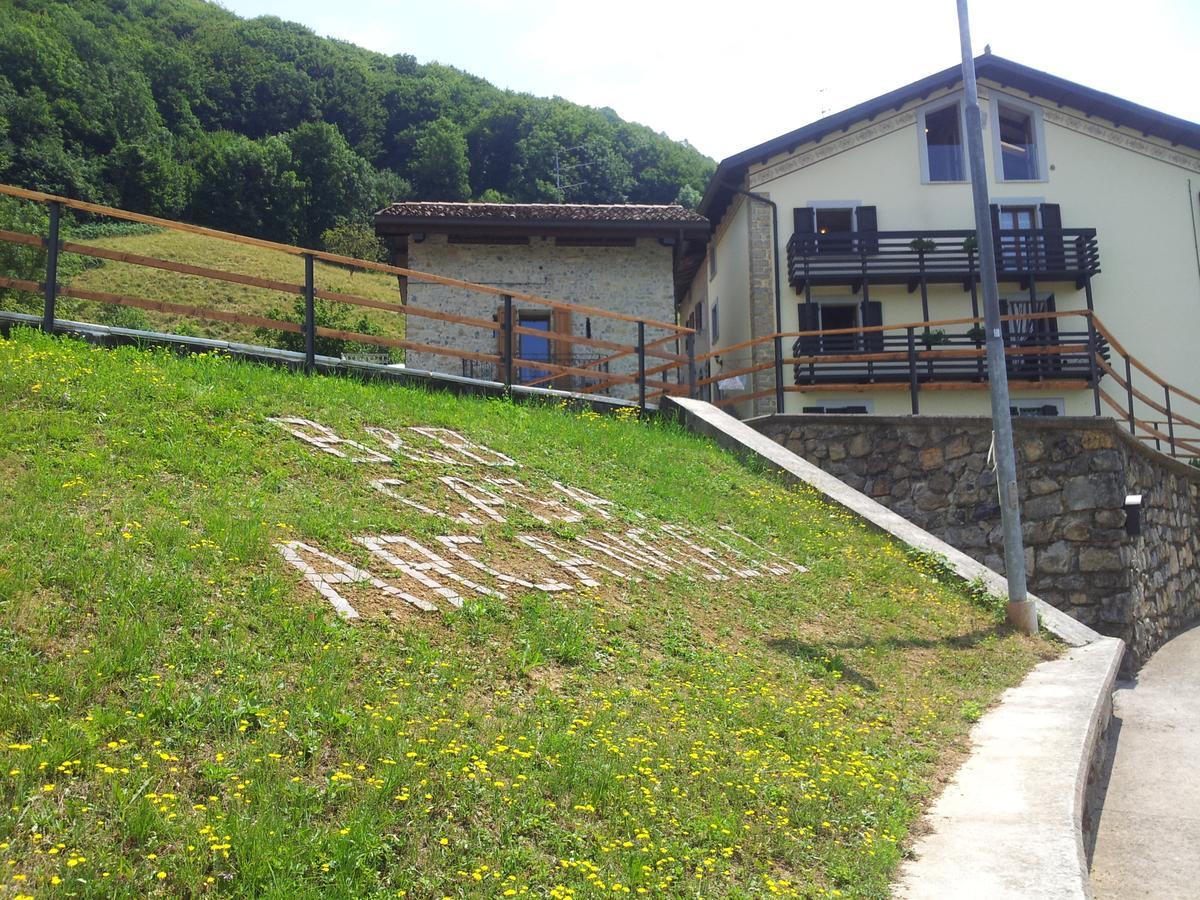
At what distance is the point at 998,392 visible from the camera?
9844mm

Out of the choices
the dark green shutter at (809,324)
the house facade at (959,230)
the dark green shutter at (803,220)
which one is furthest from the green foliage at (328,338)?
the dark green shutter at (803,220)

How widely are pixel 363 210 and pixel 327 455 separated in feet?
216

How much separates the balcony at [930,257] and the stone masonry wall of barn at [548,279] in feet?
13.7

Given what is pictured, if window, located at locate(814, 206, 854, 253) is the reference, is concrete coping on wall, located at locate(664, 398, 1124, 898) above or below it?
below

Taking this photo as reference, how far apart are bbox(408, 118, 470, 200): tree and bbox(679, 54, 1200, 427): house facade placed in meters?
45.1

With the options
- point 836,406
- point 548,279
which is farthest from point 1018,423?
point 548,279

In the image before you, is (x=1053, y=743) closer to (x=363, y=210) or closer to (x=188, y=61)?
(x=363, y=210)

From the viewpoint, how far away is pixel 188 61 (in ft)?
229

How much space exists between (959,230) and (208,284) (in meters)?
43.5

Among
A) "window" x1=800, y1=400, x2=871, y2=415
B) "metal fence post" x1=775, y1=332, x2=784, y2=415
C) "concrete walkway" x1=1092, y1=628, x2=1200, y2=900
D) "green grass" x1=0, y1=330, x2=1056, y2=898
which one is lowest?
"concrete walkway" x1=1092, y1=628, x2=1200, y2=900

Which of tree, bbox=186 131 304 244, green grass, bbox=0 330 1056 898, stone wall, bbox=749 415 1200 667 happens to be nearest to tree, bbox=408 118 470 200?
tree, bbox=186 131 304 244

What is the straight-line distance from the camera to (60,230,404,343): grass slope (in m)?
46.9

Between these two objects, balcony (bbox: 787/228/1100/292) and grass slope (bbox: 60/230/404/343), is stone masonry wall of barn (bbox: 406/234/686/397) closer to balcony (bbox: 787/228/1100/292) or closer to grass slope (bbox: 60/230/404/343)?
balcony (bbox: 787/228/1100/292)

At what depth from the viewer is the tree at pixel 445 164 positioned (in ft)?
226
